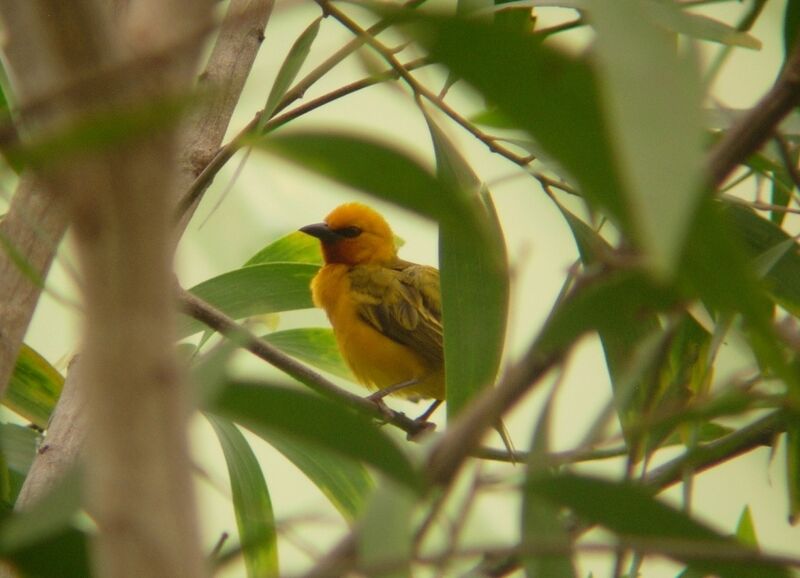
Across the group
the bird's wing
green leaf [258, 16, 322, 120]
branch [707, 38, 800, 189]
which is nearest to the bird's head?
the bird's wing

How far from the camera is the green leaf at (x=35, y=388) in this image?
1373mm

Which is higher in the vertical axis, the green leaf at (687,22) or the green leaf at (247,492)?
the green leaf at (687,22)

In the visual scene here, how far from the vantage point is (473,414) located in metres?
0.41

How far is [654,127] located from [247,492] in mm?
965

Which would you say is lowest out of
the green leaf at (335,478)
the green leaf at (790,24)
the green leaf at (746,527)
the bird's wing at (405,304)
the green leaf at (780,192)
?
the green leaf at (746,527)

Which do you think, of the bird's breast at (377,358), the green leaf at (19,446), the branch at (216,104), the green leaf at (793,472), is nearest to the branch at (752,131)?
the green leaf at (793,472)

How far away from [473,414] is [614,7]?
19 centimetres

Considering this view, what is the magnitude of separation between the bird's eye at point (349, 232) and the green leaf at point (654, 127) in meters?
2.46

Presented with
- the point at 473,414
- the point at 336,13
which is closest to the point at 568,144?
the point at 473,414

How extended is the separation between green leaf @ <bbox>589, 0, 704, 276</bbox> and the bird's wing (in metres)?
2.04

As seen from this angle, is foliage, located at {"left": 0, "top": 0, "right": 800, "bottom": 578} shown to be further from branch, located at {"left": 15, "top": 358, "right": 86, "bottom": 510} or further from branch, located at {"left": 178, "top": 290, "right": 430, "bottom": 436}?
branch, located at {"left": 178, "top": 290, "right": 430, "bottom": 436}

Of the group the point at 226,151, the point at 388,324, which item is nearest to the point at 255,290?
the point at 226,151

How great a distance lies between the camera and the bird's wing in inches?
99.1

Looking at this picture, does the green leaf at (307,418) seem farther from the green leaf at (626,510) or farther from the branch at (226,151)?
the branch at (226,151)
